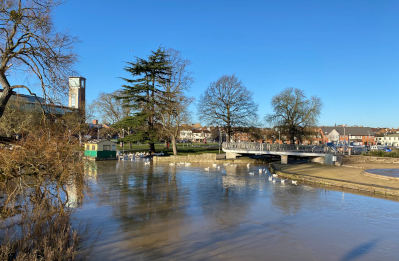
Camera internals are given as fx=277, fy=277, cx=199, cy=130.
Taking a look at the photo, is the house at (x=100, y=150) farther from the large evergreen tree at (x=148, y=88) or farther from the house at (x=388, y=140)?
the house at (x=388, y=140)

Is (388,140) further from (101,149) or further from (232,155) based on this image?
(101,149)

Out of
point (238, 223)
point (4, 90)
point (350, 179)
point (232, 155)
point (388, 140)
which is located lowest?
point (238, 223)

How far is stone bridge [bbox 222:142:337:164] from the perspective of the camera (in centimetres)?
2916

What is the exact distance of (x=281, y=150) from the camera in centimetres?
3130

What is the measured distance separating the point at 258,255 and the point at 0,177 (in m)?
7.00

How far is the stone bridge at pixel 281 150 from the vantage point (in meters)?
29.2

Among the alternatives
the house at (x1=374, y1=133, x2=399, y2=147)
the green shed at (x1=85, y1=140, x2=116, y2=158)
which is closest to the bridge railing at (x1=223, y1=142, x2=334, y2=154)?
the green shed at (x1=85, y1=140, x2=116, y2=158)

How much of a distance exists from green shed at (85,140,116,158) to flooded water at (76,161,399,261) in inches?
754

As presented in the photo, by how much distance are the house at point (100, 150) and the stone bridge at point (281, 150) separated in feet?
48.9

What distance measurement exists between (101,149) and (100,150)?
0.19 meters

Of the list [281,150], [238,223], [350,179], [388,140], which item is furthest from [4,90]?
[388,140]

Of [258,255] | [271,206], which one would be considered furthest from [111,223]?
[271,206]

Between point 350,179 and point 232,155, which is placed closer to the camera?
point 350,179

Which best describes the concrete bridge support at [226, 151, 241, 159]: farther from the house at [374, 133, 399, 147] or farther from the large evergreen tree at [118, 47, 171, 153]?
the house at [374, 133, 399, 147]
